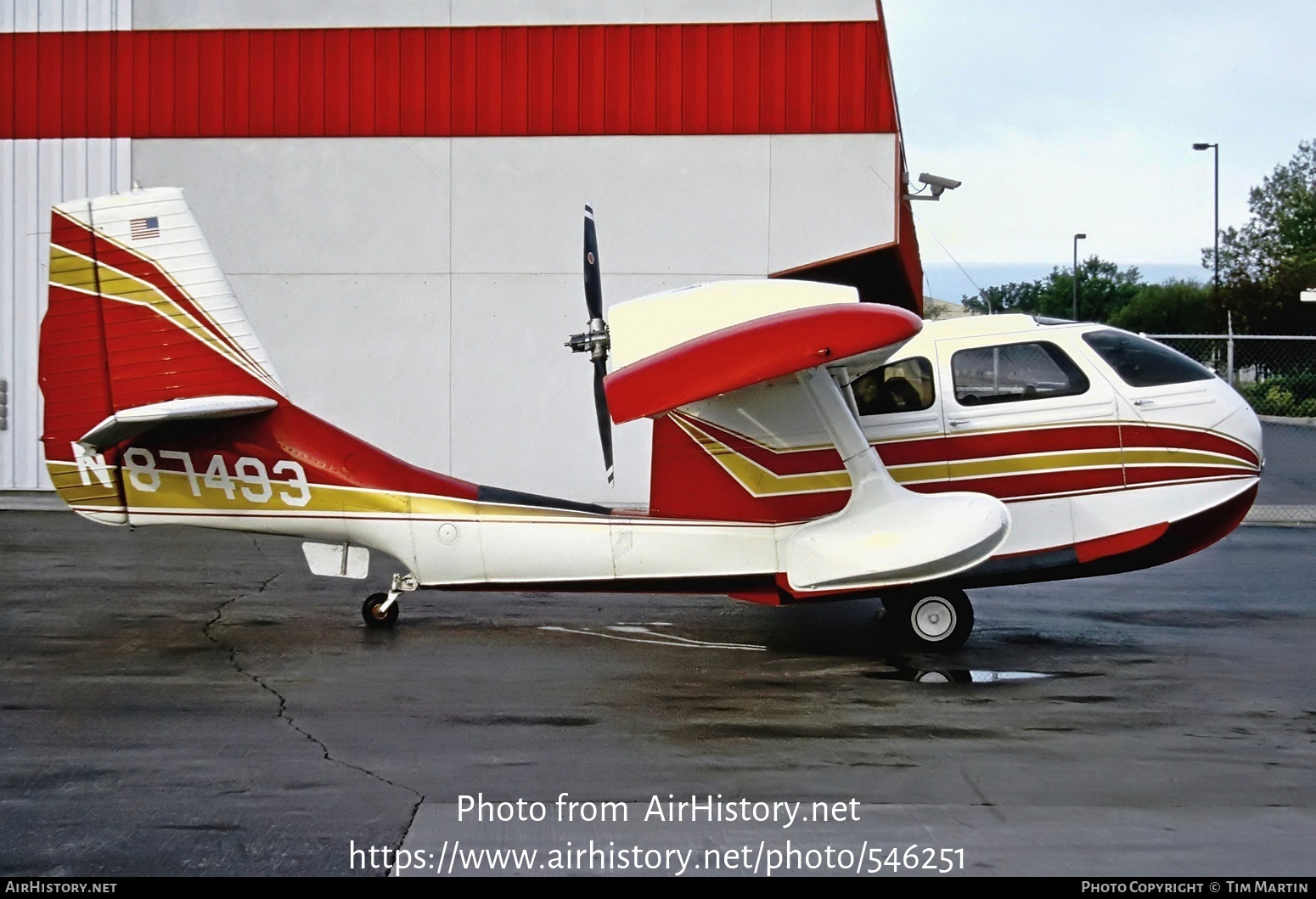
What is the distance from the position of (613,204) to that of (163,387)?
9.11 m

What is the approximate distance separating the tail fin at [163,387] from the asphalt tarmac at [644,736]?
112 cm

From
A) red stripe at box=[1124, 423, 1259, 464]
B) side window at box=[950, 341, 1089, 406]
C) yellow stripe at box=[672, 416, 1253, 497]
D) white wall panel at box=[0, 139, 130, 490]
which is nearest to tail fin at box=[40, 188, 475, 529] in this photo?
yellow stripe at box=[672, 416, 1253, 497]

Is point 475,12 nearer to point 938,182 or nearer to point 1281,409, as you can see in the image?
point 938,182

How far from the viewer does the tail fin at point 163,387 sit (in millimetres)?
9266

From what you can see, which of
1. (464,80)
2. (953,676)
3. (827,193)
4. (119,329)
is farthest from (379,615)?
(464,80)

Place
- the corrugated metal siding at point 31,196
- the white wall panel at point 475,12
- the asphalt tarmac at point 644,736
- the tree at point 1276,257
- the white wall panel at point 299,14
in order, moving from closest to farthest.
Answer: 1. the asphalt tarmac at point 644,736
2. the white wall panel at point 475,12
3. the white wall panel at point 299,14
4. the corrugated metal siding at point 31,196
5. the tree at point 1276,257

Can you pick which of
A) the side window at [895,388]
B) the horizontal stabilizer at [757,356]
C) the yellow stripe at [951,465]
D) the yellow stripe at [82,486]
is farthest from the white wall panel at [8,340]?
the side window at [895,388]

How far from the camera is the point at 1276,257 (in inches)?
2525

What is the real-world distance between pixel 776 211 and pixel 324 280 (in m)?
6.43

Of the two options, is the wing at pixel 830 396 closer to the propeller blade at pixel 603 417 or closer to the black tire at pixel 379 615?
the propeller blade at pixel 603 417

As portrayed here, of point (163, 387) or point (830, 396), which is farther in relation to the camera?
point (163, 387)

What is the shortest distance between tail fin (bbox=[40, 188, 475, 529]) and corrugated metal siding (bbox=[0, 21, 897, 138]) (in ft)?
28.0

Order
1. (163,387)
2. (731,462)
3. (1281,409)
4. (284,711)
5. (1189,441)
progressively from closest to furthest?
(284,711) → (1189,441) → (163,387) → (731,462) → (1281,409)
